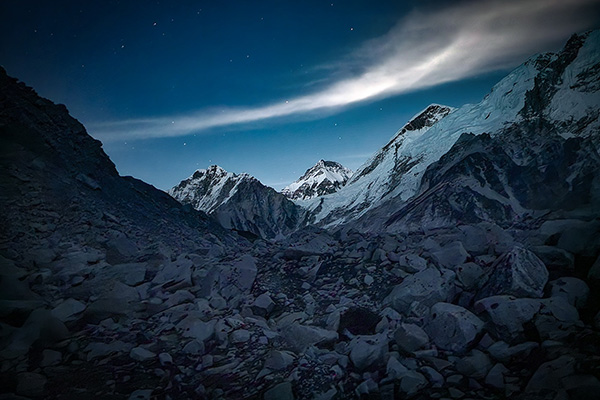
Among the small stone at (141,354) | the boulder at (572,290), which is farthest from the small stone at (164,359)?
the boulder at (572,290)

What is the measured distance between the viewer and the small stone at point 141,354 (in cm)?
410

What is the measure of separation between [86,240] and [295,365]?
8854 millimetres

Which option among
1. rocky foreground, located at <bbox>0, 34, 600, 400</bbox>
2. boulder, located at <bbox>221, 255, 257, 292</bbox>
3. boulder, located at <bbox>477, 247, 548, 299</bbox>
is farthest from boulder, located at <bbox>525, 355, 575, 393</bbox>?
boulder, located at <bbox>221, 255, 257, 292</bbox>

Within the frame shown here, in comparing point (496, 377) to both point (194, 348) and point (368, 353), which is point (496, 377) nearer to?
point (368, 353)

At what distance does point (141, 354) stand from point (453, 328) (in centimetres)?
497

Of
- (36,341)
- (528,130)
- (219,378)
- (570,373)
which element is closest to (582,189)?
(528,130)

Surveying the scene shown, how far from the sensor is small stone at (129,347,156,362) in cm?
410

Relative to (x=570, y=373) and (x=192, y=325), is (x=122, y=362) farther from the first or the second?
(x=570, y=373)

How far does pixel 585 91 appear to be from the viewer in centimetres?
4069

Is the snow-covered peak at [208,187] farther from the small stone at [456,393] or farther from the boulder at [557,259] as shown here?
the small stone at [456,393]

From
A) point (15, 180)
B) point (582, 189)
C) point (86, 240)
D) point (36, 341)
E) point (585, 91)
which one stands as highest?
point (585, 91)

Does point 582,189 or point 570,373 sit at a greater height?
point 570,373

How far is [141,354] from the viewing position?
162 inches

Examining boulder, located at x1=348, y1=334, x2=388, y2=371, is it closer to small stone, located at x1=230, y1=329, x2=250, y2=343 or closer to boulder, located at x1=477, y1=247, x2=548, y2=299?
small stone, located at x1=230, y1=329, x2=250, y2=343
